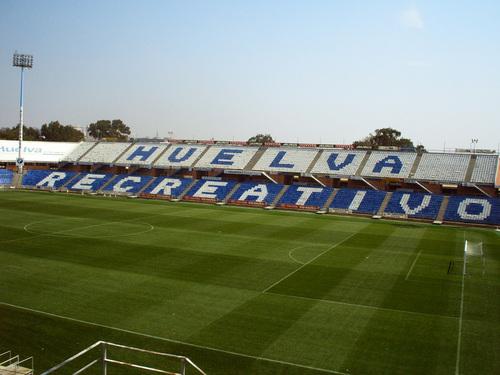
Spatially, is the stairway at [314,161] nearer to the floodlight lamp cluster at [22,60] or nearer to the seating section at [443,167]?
the seating section at [443,167]

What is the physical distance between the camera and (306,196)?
175ft

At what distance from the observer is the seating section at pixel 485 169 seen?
5069 cm

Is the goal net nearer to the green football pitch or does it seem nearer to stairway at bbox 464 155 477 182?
the green football pitch

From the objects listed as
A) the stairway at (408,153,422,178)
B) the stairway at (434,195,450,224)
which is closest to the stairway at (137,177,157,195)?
the stairway at (408,153,422,178)

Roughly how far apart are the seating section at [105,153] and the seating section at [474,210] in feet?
152

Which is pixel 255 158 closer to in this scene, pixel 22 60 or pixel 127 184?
pixel 127 184

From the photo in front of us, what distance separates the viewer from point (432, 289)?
21.8 meters

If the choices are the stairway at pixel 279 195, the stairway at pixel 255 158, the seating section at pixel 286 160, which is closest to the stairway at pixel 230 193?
the stairway at pixel 255 158

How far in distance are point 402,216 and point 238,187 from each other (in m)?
20.0

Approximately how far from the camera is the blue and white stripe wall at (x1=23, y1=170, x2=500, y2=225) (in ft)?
154

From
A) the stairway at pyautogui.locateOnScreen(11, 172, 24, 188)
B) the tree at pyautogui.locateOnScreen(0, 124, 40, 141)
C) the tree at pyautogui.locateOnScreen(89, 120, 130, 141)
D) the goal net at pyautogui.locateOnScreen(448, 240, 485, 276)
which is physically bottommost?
the goal net at pyautogui.locateOnScreen(448, 240, 485, 276)

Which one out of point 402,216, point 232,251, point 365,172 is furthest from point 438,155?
point 232,251

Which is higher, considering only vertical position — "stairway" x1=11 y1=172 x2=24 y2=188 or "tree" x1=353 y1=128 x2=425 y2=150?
"tree" x1=353 y1=128 x2=425 y2=150

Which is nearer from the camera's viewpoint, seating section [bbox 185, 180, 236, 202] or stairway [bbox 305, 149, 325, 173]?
seating section [bbox 185, 180, 236, 202]
